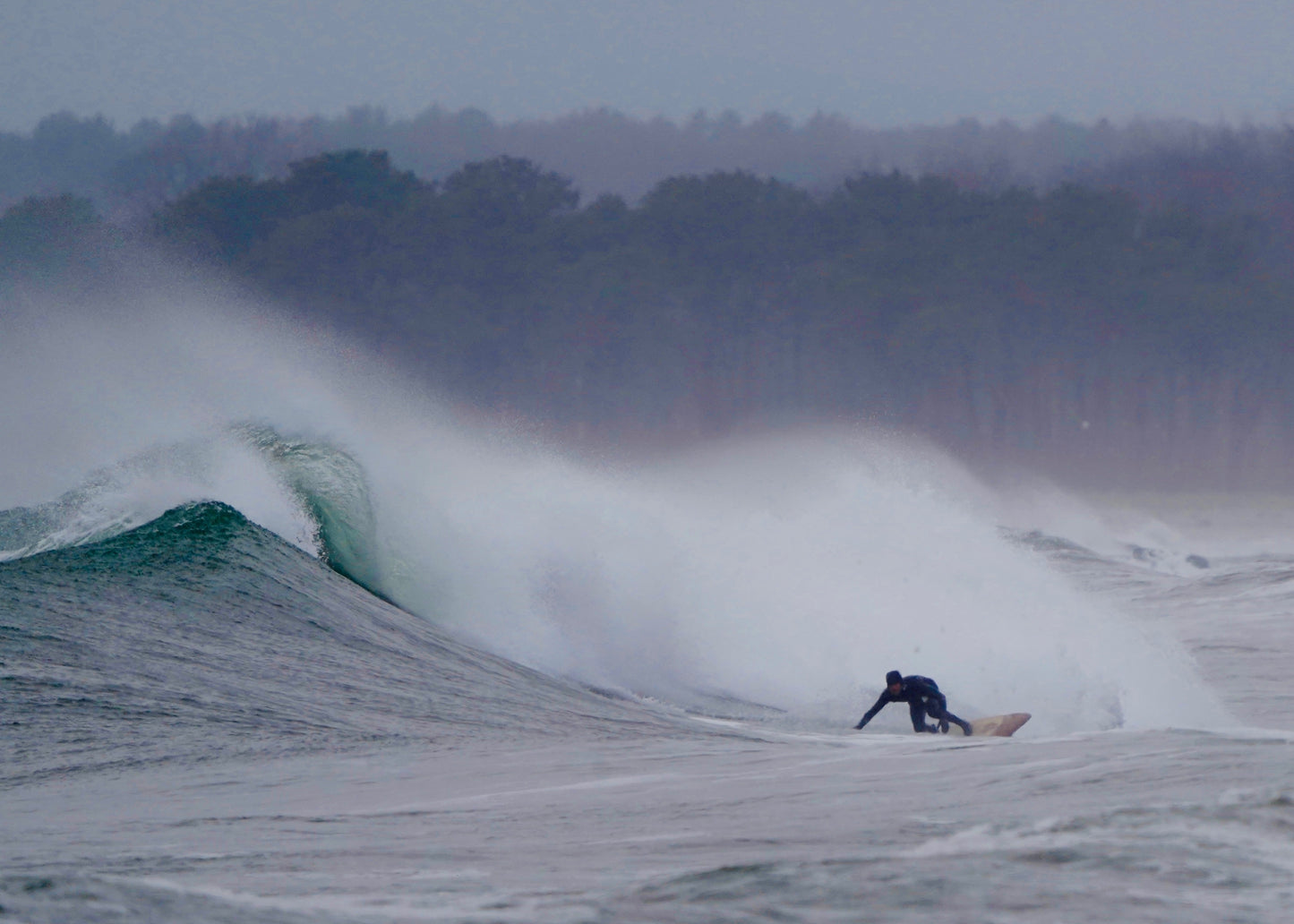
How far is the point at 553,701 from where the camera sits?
1203 centimetres

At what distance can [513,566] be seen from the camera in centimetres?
1756

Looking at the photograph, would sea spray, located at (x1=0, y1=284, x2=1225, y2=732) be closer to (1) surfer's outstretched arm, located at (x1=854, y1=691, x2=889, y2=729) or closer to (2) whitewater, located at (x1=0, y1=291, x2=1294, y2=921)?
(2) whitewater, located at (x1=0, y1=291, x2=1294, y2=921)

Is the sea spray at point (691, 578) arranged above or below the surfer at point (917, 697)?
above

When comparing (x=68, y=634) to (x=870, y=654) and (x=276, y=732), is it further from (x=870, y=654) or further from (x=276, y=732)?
(x=870, y=654)

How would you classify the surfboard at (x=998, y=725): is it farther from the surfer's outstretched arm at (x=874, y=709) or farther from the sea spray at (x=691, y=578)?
→ the sea spray at (x=691, y=578)

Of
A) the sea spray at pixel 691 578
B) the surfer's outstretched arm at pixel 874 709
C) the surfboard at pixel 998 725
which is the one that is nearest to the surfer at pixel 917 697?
the surfer's outstretched arm at pixel 874 709

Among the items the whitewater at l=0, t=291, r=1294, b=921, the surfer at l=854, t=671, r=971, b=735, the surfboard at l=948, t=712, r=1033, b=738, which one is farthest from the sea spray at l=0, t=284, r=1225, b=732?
the surfboard at l=948, t=712, r=1033, b=738

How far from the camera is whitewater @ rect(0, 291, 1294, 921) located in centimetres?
550

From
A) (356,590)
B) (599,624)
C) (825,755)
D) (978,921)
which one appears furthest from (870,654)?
(978,921)

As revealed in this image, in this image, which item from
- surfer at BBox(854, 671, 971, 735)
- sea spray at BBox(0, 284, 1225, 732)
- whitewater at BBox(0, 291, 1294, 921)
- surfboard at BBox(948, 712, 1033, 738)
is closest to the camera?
whitewater at BBox(0, 291, 1294, 921)

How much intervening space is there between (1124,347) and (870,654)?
6376 centimetres

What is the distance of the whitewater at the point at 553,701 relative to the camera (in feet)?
18.1

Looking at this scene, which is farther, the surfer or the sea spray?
the sea spray

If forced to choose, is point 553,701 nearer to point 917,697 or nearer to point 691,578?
point 917,697
